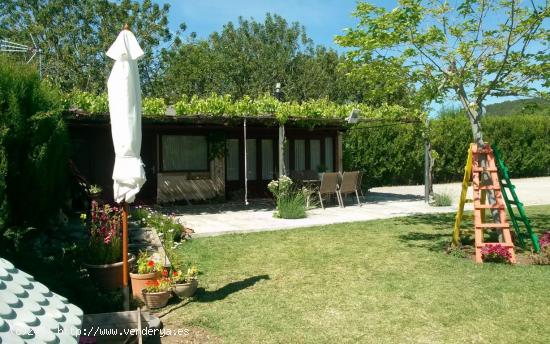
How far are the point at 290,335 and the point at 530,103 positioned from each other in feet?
18.6

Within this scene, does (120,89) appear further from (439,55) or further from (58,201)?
(439,55)

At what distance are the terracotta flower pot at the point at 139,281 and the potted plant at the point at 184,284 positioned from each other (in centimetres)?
22

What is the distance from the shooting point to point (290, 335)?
163 inches

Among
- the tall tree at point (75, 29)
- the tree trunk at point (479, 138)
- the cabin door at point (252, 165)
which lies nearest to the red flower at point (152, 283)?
the tree trunk at point (479, 138)

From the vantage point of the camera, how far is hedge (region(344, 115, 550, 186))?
19.2 m

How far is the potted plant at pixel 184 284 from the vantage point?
5.13 metres

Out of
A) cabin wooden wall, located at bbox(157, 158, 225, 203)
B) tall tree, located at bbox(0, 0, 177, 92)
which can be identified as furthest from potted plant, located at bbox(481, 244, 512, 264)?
tall tree, located at bbox(0, 0, 177, 92)

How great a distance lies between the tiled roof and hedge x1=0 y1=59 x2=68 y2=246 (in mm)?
3256

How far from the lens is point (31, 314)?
162 centimetres

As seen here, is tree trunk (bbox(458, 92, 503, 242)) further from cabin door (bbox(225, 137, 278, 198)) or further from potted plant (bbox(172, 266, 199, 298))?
cabin door (bbox(225, 137, 278, 198))

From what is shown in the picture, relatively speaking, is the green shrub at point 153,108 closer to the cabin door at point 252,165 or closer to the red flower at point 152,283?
the cabin door at point 252,165

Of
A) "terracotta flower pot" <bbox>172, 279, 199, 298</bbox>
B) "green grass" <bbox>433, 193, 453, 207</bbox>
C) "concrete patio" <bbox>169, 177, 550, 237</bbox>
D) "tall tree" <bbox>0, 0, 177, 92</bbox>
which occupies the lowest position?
"terracotta flower pot" <bbox>172, 279, 199, 298</bbox>

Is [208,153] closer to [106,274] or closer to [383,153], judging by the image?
[383,153]

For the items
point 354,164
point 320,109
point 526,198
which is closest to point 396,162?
point 354,164
